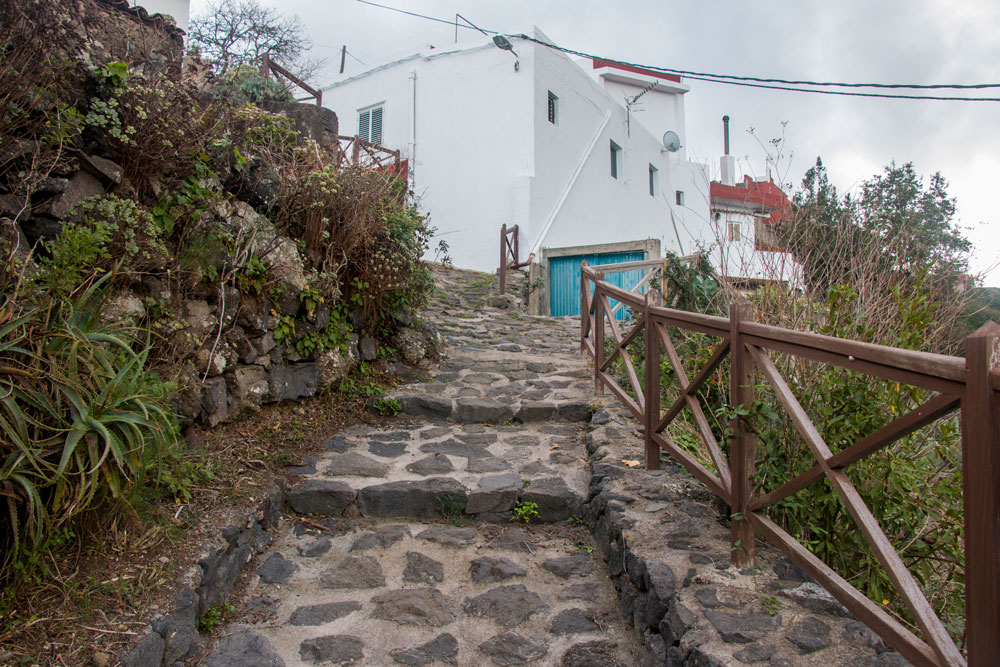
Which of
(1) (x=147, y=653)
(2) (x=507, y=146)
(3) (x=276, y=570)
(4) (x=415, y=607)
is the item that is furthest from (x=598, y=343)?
(2) (x=507, y=146)

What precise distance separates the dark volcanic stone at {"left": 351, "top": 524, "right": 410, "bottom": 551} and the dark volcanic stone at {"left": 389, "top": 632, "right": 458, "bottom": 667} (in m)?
0.76

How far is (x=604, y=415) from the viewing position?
4496 millimetres

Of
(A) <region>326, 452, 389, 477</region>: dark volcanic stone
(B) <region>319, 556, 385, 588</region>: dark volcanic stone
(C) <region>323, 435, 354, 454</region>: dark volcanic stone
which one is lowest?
(B) <region>319, 556, 385, 588</region>: dark volcanic stone

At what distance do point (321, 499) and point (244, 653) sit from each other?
44.1 inches

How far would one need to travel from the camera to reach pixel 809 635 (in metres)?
1.93

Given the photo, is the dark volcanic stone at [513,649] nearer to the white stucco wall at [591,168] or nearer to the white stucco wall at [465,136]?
the white stucco wall at [591,168]

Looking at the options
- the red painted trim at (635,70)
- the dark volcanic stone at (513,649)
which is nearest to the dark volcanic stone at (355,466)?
the dark volcanic stone at (513,649)

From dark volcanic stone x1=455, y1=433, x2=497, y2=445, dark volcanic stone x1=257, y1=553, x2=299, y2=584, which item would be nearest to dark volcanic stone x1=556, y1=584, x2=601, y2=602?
dark volcanic stone x1=257, y1=553, x2=299, y2=584

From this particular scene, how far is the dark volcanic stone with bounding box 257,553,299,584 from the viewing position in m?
2.84

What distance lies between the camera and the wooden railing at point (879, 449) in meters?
1.28

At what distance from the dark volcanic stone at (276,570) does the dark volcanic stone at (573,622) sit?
4.17ft

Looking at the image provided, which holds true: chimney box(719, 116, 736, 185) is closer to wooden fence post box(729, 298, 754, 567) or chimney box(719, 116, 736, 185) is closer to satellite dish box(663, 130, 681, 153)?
satellite dish box(663, 130, 681, 153)

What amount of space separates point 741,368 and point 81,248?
2.75m

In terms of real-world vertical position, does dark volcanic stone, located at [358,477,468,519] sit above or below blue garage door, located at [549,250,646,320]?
below
